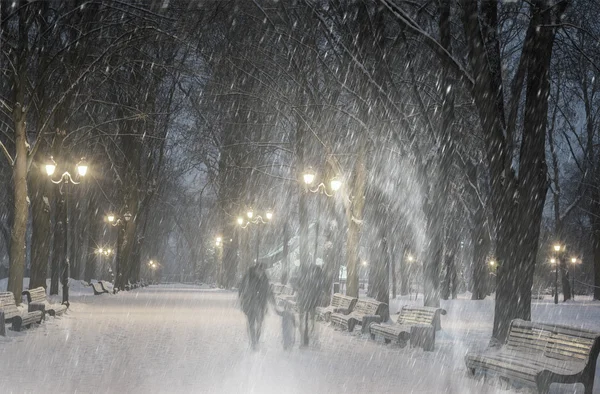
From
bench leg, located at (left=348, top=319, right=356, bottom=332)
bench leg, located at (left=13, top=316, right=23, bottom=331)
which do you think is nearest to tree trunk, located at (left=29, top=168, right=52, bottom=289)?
bench leg, located at (left=13, top=316, right=23, bottom=331)

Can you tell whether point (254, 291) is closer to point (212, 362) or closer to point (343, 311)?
point (212, 362)

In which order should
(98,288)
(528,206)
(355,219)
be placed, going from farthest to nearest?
1. (98,288)
2. (355,219)
3. (528,206)

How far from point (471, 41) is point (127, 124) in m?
29.1

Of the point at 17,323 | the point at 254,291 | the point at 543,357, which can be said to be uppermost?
the point at 254,291

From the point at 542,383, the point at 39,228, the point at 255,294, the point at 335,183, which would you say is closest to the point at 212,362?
the point at 255,294

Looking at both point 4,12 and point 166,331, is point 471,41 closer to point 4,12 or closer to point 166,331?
point 166,331

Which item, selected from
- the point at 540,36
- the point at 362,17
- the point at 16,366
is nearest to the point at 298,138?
the point at 362,17

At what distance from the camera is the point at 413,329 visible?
1460cm

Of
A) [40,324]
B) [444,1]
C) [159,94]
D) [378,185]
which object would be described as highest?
[159,94]

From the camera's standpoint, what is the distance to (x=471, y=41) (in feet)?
43.6

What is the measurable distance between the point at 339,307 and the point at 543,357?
11192mm

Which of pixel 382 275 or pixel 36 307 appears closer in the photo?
pixel 36 307

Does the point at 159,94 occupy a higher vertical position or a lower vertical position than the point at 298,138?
higher

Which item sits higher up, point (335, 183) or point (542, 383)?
point (335, 183)
